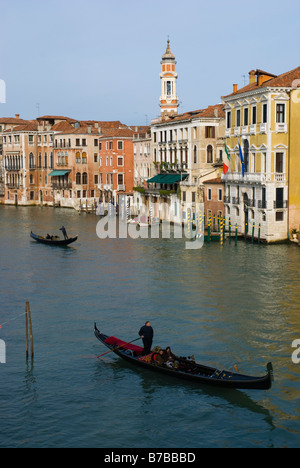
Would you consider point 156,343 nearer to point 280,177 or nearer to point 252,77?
point 280,177

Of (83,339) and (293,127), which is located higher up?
(293,127)

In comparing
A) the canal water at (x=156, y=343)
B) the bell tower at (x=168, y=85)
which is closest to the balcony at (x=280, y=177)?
the canal water at (x=156, y=343)

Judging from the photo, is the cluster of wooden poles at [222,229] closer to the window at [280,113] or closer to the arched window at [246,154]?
the arched window at [246,154]

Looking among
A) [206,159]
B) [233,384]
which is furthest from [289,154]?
[233,384]

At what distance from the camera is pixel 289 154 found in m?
40.5

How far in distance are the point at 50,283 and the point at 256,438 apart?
17.8 m

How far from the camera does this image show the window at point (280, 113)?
39.9m

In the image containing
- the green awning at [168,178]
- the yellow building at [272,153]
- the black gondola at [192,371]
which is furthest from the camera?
the green awning at [168,178]

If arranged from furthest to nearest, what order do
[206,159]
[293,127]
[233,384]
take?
[206,159] < [293,127] < [233,384]

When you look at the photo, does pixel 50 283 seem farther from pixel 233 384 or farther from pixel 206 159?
pixel 206 159

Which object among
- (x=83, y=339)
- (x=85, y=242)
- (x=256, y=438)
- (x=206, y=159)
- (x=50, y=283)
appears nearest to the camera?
(x=256, y=438)

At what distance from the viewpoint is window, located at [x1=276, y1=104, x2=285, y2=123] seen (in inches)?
1570

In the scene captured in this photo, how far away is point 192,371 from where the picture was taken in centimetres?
1712

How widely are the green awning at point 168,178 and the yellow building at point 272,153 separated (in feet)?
36.8
